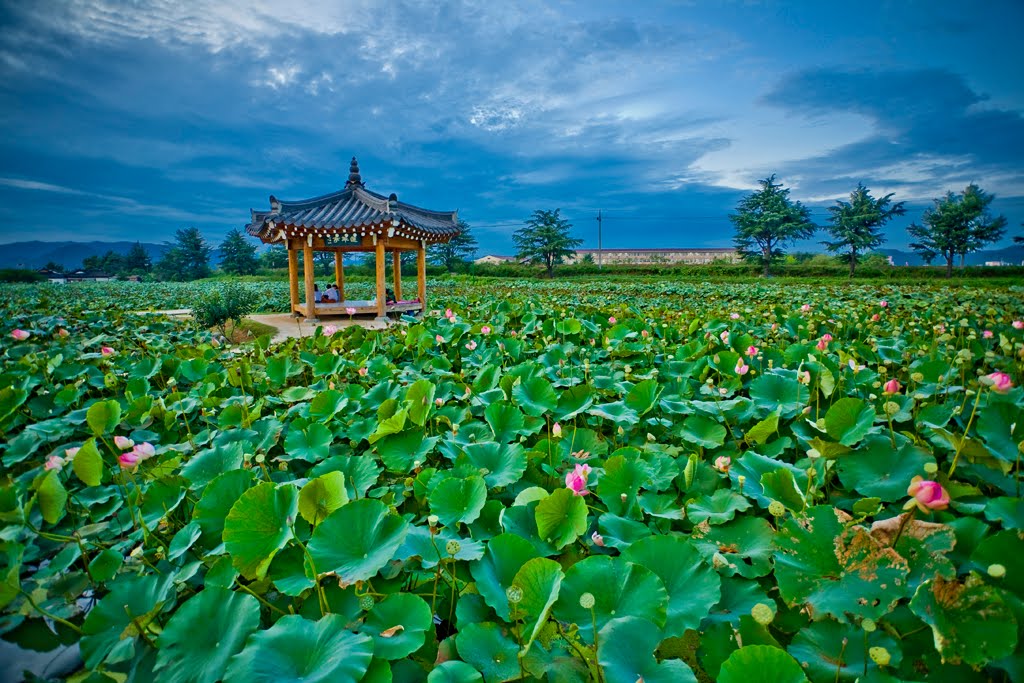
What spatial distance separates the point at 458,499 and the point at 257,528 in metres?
0.41

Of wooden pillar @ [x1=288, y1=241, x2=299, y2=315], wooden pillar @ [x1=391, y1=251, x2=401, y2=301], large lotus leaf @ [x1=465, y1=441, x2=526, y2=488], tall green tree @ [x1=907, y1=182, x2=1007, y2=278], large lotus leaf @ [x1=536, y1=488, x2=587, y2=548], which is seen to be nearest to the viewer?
large lotus leaf @ [x1=536, y1=488, x2=587, y2=548]

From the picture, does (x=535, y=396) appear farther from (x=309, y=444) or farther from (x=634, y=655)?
(x=634, y=655)

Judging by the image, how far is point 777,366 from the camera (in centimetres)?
230

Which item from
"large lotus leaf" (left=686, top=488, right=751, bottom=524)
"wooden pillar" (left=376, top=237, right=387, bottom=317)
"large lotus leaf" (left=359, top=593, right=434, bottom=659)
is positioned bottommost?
"large lotus leaf" (left=359, top=593, right=434, bottom=659)

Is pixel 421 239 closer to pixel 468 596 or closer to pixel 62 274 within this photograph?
pixel 468 596

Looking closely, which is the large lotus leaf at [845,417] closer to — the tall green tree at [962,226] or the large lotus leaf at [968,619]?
the large lotus leaf at [968,619]

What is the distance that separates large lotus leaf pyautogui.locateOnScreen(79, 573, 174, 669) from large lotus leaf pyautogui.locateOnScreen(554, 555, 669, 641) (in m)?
0.74

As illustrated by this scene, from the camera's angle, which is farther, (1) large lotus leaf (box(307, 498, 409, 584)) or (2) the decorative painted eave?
(2) the decorative painted eave

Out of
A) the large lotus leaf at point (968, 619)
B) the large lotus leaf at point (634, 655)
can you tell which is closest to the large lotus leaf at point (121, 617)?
the large lotus leaf at point (634, 655)

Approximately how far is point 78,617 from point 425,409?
929 mm

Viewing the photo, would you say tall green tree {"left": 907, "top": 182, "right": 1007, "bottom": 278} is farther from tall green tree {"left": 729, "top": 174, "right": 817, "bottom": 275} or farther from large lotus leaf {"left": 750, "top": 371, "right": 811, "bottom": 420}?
large lotus leaf {"left": 750, "top": 371, "right": 811, "bottom": 420}

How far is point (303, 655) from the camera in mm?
711

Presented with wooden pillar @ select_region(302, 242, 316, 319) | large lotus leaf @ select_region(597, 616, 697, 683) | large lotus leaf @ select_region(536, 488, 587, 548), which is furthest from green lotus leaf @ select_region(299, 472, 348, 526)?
wooden pillar @ select_region(302, 242, 316, 319)

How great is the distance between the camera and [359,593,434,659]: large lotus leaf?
744mm
